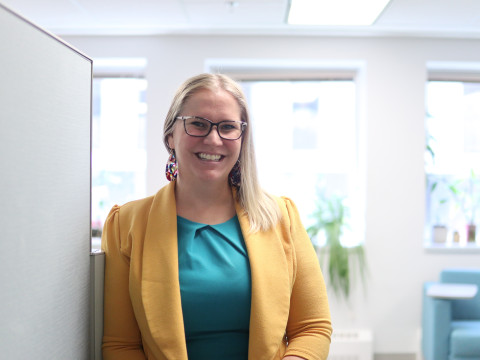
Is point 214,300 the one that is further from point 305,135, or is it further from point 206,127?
point 305,135

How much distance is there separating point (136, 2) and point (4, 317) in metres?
2.93

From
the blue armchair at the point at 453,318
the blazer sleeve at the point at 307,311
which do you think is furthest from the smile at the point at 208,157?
the blue armchair at the point at 453,318

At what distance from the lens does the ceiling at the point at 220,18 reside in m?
3.31

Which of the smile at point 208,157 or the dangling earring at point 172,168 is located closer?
the smile at point 208,157

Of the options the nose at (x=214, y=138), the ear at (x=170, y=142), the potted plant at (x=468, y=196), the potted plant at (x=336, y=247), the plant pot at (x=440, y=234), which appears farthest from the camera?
the potted plant at (x=468, y=196)

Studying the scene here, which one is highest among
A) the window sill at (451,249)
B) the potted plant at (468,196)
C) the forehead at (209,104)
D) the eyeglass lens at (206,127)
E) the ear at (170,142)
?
the forehead at (209,104)

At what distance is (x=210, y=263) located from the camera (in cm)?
129

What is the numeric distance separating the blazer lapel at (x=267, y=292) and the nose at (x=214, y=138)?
0.26 metres

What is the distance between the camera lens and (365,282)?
4012 millimetres

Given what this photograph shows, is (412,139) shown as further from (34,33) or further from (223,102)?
(34,33)

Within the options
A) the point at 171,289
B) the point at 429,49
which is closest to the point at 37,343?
the point at 171,289

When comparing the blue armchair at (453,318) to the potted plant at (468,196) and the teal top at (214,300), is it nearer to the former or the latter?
the potted plant at (468,196)

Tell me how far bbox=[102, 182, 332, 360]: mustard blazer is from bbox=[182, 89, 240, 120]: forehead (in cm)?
24

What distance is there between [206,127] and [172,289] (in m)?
0.44
